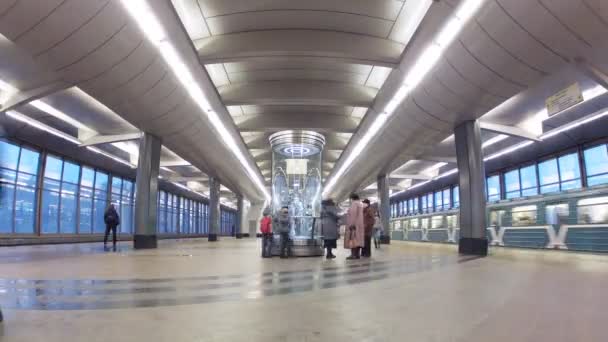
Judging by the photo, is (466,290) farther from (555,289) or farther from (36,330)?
(36,330)

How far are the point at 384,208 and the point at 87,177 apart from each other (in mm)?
19386

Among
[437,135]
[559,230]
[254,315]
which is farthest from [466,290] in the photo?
[559,230]

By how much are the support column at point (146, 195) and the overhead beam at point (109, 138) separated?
3.69m

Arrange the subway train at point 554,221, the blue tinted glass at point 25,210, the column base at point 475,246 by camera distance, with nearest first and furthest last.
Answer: the column base at point 475,246 → the subway train at point 554,221 → the blue tinted glass at point 25,210

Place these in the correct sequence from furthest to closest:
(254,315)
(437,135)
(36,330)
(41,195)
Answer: (41,195)
(437,135)
(254,315)
(36,330)

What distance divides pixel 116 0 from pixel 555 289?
7862mm

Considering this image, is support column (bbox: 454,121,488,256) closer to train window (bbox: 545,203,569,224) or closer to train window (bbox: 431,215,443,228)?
train window (bbox: 545,203,569,224)

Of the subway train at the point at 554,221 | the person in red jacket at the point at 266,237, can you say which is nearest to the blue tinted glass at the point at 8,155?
the person in red jacket at the point at 266,237

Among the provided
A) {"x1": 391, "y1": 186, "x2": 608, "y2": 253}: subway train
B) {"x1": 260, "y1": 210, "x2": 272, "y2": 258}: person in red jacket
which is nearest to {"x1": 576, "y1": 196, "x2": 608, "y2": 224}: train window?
{"x1": 391, "y1": 186, "x2": 608, "y2": 253}: subway train

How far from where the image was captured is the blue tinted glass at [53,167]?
19806mm

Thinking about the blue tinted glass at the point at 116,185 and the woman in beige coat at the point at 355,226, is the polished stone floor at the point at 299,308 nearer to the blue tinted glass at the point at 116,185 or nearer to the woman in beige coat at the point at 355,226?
the woman in beige coat at the point at 355,226

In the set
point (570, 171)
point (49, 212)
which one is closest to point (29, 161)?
point (49, 212)

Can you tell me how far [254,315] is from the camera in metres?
3.05

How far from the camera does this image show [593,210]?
11992 mm
